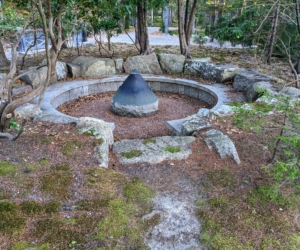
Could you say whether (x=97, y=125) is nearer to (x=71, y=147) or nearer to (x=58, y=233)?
(x=71, y=147)

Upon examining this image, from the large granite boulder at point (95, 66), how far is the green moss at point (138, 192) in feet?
16.7

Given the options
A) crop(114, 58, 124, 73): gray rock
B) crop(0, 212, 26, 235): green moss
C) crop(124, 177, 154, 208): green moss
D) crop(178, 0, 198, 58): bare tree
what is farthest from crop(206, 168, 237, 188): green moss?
crop(178, 0, 198, 58): bare tree

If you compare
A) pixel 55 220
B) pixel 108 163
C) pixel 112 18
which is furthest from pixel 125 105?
pixel 112 18

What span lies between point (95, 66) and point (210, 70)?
3.03m

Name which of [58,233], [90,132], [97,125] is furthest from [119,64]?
[58,233]

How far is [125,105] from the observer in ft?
17.7

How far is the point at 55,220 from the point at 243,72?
18.5 ft

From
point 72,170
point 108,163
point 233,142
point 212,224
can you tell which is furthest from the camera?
point 233,142

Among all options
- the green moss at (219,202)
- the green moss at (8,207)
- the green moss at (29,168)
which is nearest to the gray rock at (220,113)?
the green moss at (219,202)

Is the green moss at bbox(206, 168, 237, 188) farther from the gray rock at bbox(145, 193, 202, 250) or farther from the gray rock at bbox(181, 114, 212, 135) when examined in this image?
the gray rock at bbox(181, 114, 212, 135)

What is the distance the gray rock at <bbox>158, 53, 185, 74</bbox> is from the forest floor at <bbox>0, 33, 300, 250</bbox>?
13.9 ft

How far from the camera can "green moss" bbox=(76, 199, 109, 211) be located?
228cm

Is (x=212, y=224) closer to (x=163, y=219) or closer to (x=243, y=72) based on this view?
A: (x=163, y=219)

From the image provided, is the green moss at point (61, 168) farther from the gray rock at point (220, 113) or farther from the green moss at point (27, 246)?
the gray rock at point (220, 113)
